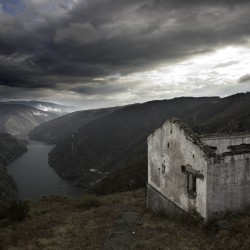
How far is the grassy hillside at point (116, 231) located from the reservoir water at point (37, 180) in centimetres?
8376

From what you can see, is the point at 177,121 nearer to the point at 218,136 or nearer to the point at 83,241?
the point at 218,136

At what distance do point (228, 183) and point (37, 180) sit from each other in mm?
126716

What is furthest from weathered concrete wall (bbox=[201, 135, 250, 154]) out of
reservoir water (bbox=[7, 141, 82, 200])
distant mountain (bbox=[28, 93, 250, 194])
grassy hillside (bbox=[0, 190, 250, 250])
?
reservoir water (bbox=[7, 141, 82, 200])

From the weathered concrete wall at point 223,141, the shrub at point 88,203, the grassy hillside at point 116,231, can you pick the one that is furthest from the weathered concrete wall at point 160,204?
the shrub at point 88,203

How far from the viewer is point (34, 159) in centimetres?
18612

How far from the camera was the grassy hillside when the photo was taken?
13.4 meters

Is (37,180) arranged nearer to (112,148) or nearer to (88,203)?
(112,148)

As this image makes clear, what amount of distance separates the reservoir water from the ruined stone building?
88.7m

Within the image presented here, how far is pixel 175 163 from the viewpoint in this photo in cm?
1731

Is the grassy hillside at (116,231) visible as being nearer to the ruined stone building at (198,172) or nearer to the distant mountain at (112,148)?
the ruined stone building at (198,172)

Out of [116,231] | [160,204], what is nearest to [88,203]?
[160,204]

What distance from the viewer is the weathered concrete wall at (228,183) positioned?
14289 millimetres

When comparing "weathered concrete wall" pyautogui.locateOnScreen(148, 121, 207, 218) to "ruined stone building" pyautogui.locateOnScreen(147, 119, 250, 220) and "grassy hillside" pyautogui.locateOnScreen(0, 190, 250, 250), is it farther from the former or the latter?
"grassy hillside" pyautogui.locateOnScreen(0, 190, 250, 250)

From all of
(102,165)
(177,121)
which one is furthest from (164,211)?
(102,165)
